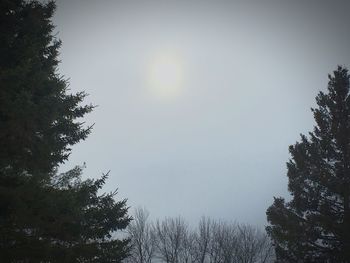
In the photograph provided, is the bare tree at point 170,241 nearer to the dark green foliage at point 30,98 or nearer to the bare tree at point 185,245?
the bare tree at point 185,245

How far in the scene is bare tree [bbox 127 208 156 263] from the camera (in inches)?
1992

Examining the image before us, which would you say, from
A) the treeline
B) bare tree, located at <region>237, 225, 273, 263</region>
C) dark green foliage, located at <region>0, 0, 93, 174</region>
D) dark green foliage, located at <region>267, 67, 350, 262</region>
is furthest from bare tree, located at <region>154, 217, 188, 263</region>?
dark green foliage, located at <region>0, 0, 93, 174</region>

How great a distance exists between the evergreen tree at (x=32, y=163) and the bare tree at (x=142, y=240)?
135ft

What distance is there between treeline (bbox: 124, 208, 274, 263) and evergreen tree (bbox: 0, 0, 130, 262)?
139ft

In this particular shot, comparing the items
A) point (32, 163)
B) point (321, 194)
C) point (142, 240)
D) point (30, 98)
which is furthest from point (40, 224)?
point (142, 240)

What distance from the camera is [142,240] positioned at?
51.8m

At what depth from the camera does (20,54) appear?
984 centimetres

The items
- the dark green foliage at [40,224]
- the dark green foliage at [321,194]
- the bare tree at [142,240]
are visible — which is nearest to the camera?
the dark green foliage at [40,224]

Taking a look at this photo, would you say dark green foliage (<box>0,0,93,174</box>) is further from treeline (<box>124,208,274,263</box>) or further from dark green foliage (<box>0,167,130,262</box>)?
treeline (<box>124,208,274,263</box>)

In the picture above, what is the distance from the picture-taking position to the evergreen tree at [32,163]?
7367 millimetres

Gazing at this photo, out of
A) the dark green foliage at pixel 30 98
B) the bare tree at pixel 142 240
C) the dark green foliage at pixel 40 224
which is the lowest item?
the dark green foliage at pixel 40 224

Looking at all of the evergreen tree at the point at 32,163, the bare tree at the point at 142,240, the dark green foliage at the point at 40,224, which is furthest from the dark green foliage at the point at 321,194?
the bare tree at the point at 142,240

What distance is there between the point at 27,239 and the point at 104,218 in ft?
15.8

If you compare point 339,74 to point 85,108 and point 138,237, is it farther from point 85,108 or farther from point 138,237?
point 138,237
